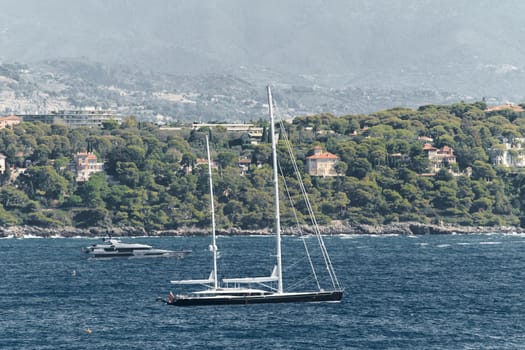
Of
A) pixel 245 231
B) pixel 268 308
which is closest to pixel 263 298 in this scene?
pixel 268 308

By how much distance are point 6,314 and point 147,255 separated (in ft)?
181

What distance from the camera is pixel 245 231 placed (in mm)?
197125

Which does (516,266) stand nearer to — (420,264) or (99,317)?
(420,264)

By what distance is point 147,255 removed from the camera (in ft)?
458

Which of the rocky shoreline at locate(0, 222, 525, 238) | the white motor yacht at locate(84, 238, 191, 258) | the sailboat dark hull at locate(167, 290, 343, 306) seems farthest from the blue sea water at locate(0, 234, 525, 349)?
the rocky shoreline at locate(0, 222, 525, 238)

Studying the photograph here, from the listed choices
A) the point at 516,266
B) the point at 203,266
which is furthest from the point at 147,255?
the point at 516,266

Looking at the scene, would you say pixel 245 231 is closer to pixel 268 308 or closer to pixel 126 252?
pixel 126 252

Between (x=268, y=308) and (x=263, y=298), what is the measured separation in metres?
0.68

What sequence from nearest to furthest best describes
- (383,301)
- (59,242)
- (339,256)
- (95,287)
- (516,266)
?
(383,301)
(95,287)
(516,266)
(339,256)
(59,242)

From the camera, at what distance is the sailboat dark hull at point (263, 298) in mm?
80750

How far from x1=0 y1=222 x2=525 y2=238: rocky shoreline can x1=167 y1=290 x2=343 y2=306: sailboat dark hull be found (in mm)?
111203

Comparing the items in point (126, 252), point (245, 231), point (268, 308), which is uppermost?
point (126, 252)

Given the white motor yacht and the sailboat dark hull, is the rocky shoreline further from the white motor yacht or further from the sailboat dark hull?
the sailboat dark hull

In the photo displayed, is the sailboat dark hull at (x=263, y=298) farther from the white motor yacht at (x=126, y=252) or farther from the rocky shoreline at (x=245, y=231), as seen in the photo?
the rocky shoreline at (x=245, y=231)
